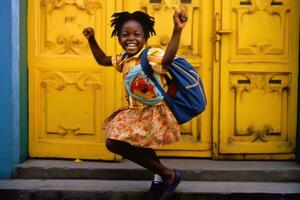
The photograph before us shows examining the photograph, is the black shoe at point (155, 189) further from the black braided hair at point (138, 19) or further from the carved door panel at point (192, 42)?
the black braided hair at point (138, 19)

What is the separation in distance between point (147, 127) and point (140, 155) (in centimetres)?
26

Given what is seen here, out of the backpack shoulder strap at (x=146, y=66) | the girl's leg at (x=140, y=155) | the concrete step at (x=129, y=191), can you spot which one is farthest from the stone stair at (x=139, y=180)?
the backpack shoulder strap at (x=146, y=66)

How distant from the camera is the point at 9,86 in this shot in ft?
16.0

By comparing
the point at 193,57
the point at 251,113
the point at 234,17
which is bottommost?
the point at 251,113

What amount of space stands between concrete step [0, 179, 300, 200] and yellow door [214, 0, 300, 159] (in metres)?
0.55

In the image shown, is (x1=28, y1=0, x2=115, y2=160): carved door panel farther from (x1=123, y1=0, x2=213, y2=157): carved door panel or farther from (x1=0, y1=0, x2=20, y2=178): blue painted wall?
(x1=123, y1=0, x2=213, y2=157): carved door panel

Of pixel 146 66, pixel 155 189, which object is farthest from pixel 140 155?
pixel 146 66

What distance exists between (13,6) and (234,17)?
6.53ft

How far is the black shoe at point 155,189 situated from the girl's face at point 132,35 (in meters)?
1.07

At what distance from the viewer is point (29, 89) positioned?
523 cm

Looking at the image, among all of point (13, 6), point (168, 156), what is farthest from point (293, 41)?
point (13, 6)

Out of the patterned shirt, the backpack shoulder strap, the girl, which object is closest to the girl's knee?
the girl

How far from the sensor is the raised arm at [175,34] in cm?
373

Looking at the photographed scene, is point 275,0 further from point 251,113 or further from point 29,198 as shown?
point 29,198
